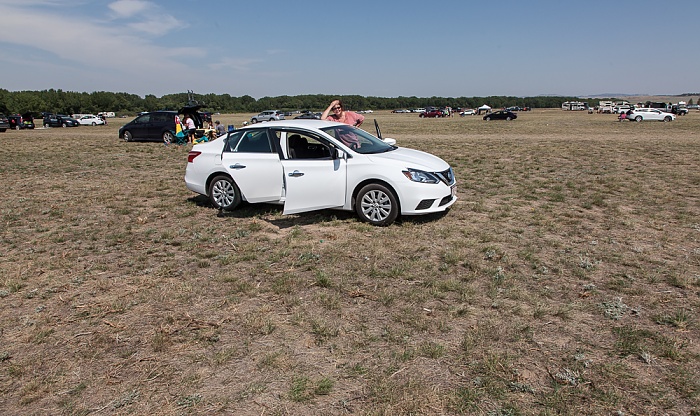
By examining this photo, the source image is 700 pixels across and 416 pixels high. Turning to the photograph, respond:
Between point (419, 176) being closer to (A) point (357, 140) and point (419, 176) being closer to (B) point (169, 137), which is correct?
(A) point (357, 140)

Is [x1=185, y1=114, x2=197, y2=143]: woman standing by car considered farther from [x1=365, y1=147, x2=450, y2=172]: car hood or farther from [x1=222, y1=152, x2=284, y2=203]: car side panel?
[x1=365, y1=147, x2=450, y2=172]: car hood

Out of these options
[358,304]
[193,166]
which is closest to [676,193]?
[358,304]

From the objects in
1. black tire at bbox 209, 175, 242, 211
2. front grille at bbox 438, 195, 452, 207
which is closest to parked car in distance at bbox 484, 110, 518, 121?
front grille at bbox 438, 195, 452, 207

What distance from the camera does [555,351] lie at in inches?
133

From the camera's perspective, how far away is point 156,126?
21281 millimetres

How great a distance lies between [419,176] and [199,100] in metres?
119

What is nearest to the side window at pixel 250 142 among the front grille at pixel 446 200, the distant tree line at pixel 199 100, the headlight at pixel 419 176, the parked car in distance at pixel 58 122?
the headlight at pixel 419 176

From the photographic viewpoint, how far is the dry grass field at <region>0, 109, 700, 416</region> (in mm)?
2951

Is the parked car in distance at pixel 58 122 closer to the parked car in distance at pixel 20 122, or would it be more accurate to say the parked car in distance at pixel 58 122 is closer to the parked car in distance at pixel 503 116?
the parked car in distance at pixel 20 122

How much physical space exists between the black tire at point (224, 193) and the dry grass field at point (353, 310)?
0.71 ft

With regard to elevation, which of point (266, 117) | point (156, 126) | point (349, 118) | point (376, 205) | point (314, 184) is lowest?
point (376, 205)

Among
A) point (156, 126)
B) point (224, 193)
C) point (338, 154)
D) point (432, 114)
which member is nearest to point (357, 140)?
point (338, 154)

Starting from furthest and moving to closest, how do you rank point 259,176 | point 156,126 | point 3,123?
1. point 3,123
2. point 156,126
3. point 259,176

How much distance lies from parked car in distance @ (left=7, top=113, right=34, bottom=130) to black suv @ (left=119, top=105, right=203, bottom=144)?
2314 cm
